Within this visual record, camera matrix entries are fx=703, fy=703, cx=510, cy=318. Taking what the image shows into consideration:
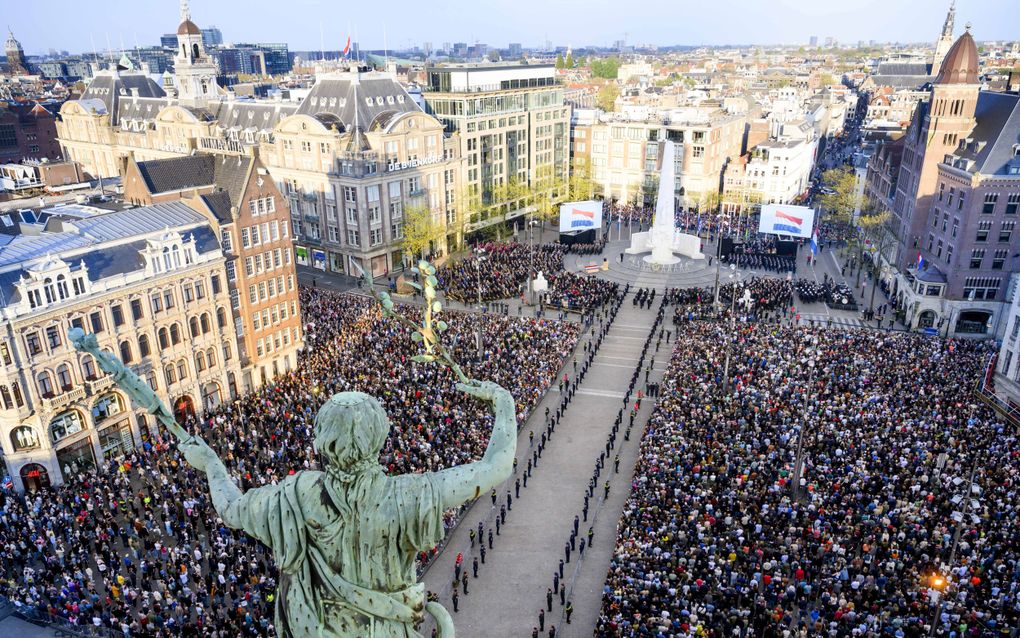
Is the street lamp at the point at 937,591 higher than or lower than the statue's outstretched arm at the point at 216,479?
lower

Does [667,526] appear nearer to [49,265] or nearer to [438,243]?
[49,265]

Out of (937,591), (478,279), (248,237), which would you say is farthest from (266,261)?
(937,591)

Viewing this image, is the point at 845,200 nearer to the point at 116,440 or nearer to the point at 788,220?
the point at 788,220

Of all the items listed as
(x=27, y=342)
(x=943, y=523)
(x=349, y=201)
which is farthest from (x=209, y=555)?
(x=349, y=201)

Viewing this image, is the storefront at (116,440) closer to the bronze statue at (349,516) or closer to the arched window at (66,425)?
the arched window at (66,425)

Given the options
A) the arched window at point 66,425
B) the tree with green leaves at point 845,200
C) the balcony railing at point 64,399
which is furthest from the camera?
the tree with green leaves at point 845,200

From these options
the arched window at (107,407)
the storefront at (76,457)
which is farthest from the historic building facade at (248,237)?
the storefront at (76,457)
